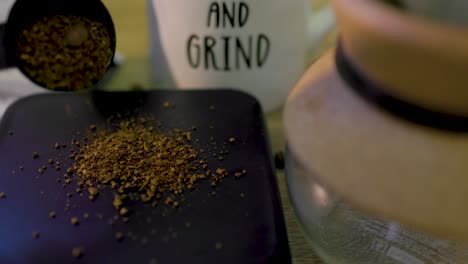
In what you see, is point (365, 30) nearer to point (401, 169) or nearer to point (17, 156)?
point (401, 169)

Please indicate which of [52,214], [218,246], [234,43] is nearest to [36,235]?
[52,214]

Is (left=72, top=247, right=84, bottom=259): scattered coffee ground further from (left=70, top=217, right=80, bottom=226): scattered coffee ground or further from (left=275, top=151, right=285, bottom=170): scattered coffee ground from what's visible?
(left=275, top=151, right=285, bottom=170): scattered coffee ground

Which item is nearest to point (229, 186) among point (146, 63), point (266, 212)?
point (266, 212)

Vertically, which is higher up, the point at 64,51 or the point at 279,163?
the point at 64,51

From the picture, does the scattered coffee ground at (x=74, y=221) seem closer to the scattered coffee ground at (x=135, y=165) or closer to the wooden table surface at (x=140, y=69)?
the scattered coffee ground at (x=135, y=165)

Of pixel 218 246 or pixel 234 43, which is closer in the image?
pixel 218 246

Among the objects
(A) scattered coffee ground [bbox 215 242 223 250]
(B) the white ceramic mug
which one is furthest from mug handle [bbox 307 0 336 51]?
(A) scattered coffee ground [bbox 215 242 223 250]

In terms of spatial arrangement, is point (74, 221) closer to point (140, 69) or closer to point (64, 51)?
point (64, 51)
